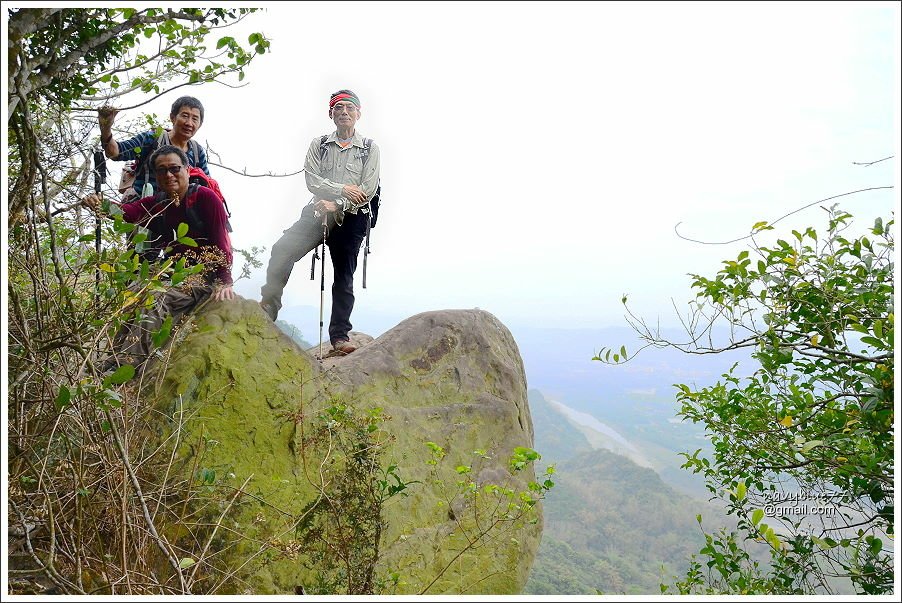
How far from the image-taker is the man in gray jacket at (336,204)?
16.8 ft

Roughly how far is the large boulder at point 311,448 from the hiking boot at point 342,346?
4.0 inches

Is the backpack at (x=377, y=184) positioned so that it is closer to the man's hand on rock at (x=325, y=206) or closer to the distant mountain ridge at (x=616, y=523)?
the man's hand on rock at (x=325, y=206)

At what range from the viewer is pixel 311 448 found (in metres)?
4.64

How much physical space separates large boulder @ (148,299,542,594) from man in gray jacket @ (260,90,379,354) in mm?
493

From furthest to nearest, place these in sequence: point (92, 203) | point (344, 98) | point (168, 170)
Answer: point (344, 98)
point (168, 170)
point (92, 203)

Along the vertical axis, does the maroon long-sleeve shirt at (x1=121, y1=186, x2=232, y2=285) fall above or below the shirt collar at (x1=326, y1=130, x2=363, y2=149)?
below

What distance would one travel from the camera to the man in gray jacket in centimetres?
512

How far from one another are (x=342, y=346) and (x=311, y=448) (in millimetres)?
1182

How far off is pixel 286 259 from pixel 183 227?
224 centimetres

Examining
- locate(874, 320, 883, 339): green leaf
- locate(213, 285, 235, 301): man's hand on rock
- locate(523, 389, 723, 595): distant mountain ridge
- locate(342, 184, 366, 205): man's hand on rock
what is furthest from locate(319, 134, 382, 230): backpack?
locate(523, 389, 723, 595): distant mountain ridge

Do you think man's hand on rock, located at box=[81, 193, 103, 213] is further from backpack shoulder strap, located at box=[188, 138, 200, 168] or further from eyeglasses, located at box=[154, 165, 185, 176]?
backpack shoulder strap, located at box=[188, 138, 200, 168]

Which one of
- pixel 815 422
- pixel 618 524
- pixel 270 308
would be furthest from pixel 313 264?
pixel 618 524

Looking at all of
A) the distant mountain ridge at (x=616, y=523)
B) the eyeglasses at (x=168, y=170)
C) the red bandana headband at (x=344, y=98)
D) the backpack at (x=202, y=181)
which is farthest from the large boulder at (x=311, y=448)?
the distant mountain ridge at (x=616, y=523)

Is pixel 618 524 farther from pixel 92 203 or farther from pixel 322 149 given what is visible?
pixel 92 203
